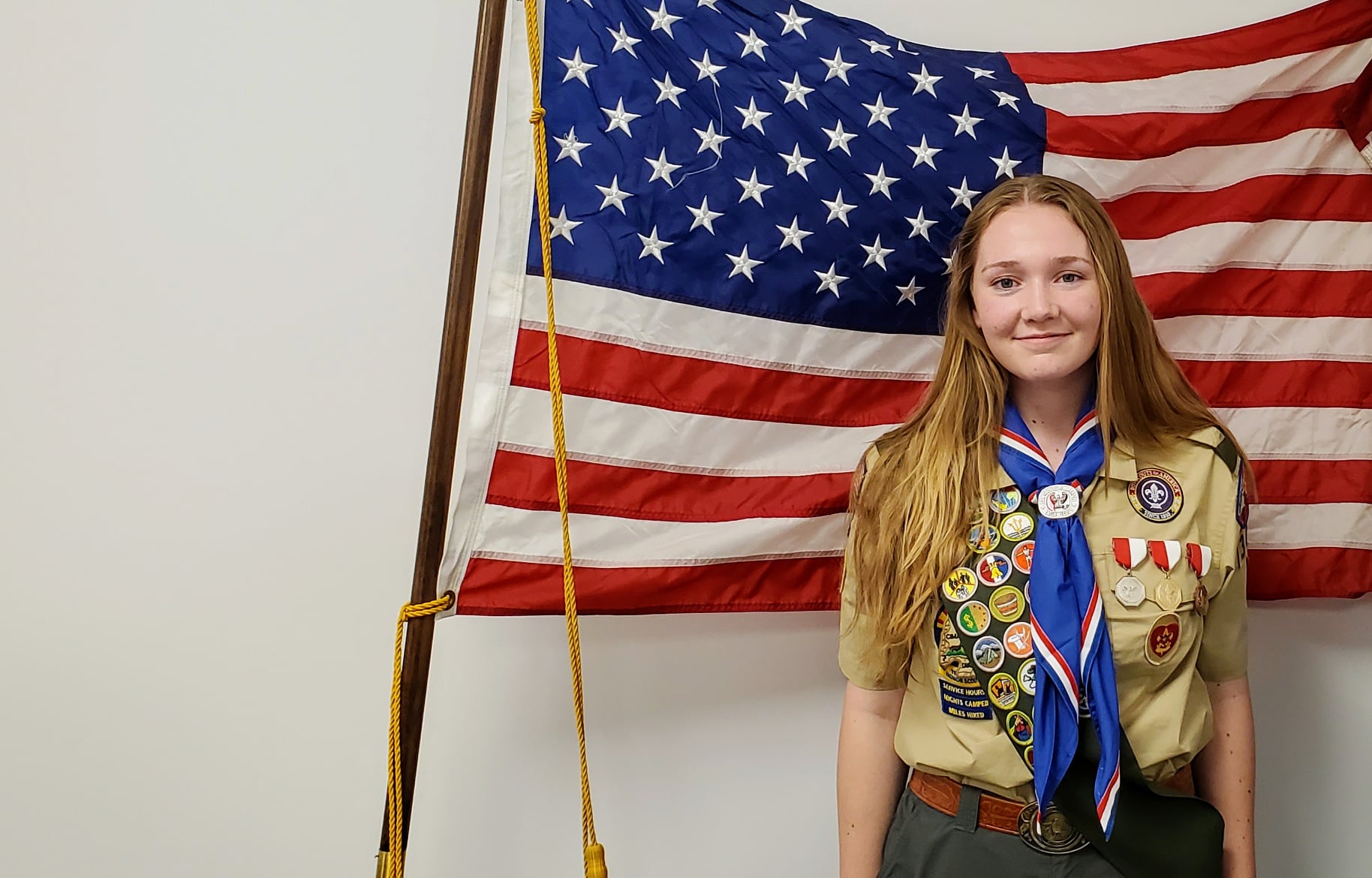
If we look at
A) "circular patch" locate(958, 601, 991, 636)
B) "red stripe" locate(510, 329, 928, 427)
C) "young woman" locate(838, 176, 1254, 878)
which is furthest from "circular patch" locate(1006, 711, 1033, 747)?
"red stripe" locate(510, 329, 928, 427)

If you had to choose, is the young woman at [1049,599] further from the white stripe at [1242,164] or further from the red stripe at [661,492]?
the white stripe at [1242,164]

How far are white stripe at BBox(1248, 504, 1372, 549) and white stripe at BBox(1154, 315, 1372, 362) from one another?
0.25m

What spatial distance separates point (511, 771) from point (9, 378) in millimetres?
1007

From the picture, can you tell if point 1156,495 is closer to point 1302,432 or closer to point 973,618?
point 973,618

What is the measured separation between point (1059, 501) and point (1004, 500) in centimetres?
7

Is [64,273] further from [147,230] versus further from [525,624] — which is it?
[525,624]

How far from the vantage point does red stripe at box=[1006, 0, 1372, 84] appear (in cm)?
170

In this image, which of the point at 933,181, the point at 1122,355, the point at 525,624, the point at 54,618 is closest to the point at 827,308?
the point at 933,181

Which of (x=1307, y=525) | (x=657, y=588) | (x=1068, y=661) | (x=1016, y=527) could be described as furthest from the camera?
(x=1307, y=525)

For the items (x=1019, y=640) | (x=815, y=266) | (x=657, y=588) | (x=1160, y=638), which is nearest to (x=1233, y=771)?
(x=1160, y=638)

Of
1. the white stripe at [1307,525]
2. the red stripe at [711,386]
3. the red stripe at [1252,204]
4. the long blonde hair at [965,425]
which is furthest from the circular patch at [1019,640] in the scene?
the red stripe at [1252,204]

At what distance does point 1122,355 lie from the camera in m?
1.30

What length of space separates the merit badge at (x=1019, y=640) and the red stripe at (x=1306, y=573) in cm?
67

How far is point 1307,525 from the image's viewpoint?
1.68 meters
